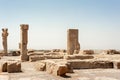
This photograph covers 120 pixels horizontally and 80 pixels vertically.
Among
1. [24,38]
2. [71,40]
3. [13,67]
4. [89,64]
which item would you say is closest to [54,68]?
[13,67]

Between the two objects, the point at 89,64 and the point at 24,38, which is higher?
the point at 24,38

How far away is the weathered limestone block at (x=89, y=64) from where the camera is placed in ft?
45.3

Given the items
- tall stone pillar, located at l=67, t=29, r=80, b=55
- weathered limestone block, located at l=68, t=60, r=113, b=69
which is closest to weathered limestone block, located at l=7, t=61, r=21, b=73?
weathered limestone block, located at l=68, t=60, r=113, b=69

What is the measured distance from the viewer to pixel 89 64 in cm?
1394

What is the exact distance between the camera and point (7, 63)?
1243 cm

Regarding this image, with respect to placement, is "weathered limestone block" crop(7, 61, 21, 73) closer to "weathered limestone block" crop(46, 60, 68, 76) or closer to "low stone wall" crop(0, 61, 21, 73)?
"low stone wall" crop(0, 61, 21, 73)

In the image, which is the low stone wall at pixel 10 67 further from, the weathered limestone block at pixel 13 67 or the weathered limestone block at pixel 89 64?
the weathered limestone block at pixel 89 64

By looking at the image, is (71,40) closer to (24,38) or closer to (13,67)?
(24,38)

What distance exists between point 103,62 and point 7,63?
5.85 meters

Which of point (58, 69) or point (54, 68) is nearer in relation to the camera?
point (58, 69)

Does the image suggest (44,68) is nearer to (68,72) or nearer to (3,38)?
(68,72)

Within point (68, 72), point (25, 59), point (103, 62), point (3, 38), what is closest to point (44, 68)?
point (68, 72)

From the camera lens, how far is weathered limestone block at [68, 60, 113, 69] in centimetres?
1381

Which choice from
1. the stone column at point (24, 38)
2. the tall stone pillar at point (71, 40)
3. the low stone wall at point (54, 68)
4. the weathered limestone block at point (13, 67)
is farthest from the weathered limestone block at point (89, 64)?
the tall stone pillar at point (71, 40)
